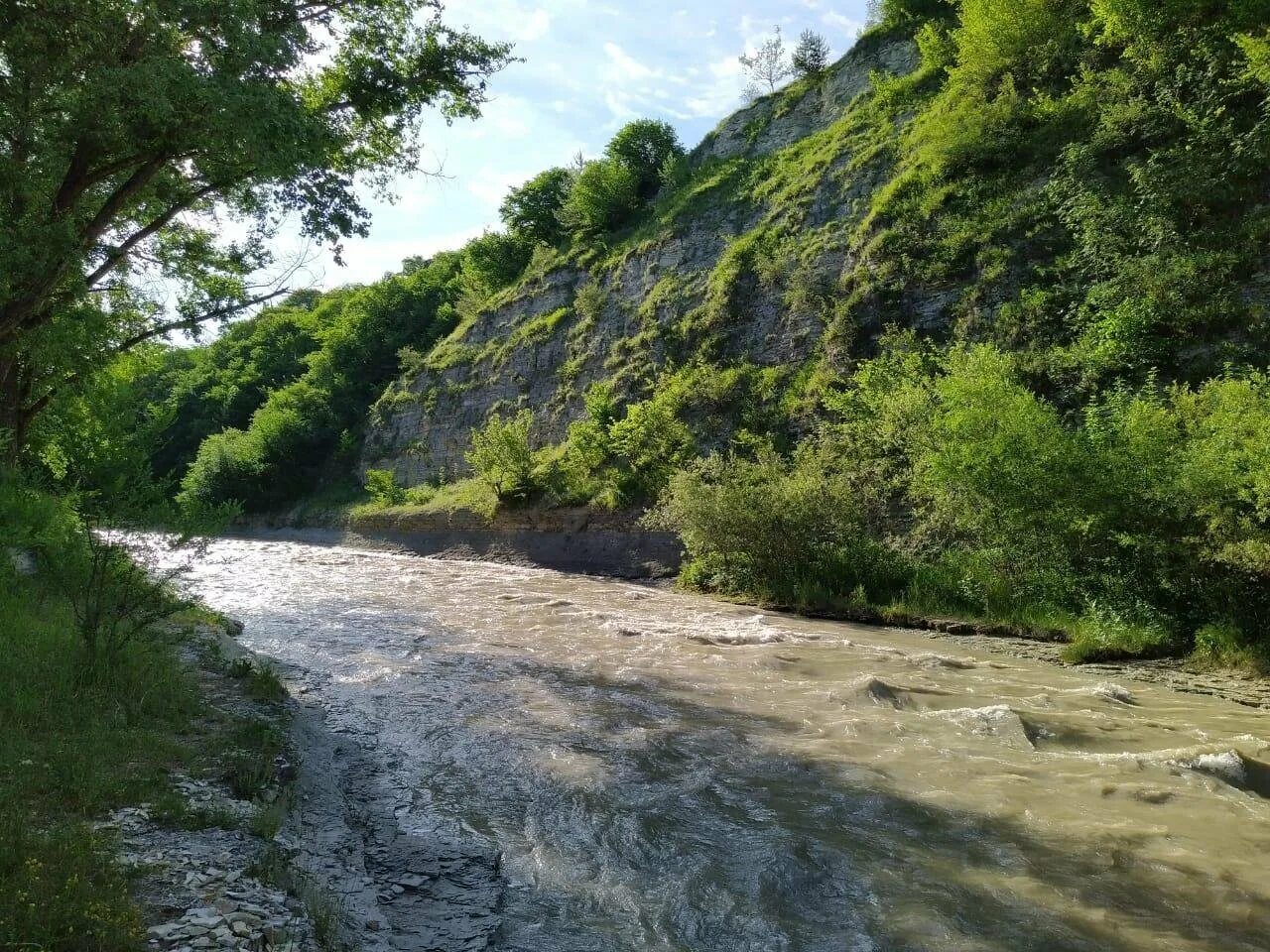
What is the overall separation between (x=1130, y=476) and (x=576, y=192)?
4384cm

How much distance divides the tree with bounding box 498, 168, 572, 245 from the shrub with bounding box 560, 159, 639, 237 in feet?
16.4

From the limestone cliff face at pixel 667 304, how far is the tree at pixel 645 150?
4052 millimetres

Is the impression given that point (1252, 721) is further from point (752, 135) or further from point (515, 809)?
point (752, 135)

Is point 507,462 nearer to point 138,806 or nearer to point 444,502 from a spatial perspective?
point 444,502

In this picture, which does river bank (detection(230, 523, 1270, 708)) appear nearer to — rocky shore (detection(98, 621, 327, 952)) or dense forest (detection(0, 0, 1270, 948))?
dense forest (detection(0, 0, 1270, 948))

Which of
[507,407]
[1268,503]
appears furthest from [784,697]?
[507,407]

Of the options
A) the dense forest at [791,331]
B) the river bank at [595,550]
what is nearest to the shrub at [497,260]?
the dense forest at [791,331]

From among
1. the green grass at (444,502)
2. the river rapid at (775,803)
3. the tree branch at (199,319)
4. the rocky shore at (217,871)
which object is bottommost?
the river rapid at (775,803)

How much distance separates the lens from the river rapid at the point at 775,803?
16.9ft

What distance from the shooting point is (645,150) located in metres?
51.9

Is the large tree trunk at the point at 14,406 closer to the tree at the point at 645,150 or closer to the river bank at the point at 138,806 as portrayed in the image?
the river bank at the point at 138,806

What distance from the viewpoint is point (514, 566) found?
98.2 feet

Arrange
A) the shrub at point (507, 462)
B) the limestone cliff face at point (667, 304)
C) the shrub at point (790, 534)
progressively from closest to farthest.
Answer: the shrub at point (790, 534) → the limestone cliff face at point (667, 304) → the shrub at point (507, 462)

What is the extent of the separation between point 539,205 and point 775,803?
55133 millimetres
